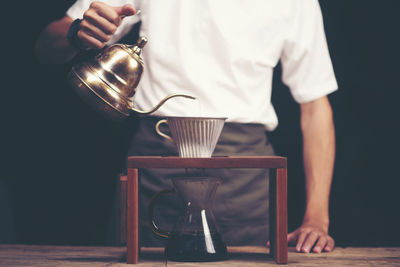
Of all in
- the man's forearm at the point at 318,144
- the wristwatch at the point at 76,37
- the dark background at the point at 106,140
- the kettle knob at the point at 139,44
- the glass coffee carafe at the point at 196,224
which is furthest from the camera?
the dark background at the point at 106,140

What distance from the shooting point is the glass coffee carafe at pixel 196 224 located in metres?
1.14

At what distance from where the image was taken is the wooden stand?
Answer: 1.16m

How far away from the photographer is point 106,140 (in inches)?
93.7

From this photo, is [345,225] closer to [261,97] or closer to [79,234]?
[261,97]

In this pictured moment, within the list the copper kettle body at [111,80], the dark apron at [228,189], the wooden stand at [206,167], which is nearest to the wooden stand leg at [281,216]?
the wooden stand at [206,167]

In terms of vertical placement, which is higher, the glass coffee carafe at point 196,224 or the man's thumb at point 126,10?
the man's thumb at point 126,10

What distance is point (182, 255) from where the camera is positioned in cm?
115

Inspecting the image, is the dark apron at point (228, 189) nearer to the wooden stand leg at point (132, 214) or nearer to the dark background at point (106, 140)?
the dark background at point (106, 140)

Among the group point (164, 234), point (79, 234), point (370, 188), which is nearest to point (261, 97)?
point (370, 188)

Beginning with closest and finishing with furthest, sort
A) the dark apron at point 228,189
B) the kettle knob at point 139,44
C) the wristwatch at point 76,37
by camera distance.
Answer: the kettle knob at point 139,44 → the wristwatch at point 76,37 → the dark apron at point 228,189

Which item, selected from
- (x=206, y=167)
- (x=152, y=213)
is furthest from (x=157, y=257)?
(x=206, y=167)

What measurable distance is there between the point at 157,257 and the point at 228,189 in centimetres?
67

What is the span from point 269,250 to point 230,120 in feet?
2.07

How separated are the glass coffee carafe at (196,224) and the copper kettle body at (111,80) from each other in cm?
20
